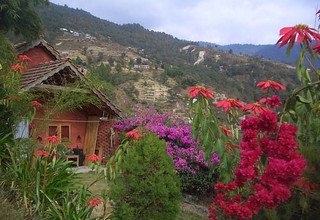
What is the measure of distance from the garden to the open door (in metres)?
4.32

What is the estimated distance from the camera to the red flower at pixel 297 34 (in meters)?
2.81

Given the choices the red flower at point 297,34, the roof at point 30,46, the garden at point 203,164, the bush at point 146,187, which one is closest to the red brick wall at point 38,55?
the roof at point 30,46

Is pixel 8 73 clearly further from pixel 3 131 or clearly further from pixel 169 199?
pixel 169 199

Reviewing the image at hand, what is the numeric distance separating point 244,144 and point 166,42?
213 ft

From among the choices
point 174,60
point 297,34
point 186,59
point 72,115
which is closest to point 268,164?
point 297,34

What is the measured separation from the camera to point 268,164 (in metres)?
2.52

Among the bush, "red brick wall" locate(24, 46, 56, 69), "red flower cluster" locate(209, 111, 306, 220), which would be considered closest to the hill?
"red brick wall" locate(24, 46, 56, 69)

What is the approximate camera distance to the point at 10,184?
5711mm

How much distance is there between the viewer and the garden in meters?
2.54

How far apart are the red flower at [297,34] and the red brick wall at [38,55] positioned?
1229 cm

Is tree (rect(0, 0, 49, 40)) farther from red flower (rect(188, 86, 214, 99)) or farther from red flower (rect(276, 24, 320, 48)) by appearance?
red flower (rect(276, 24, 320, 48))

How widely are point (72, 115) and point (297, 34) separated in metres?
11.2

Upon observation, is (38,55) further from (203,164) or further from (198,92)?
(198,92)

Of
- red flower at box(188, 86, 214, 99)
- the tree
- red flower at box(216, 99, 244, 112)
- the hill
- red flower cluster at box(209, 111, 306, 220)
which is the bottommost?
red flower cluster at box(209, 111, 306, 220)
